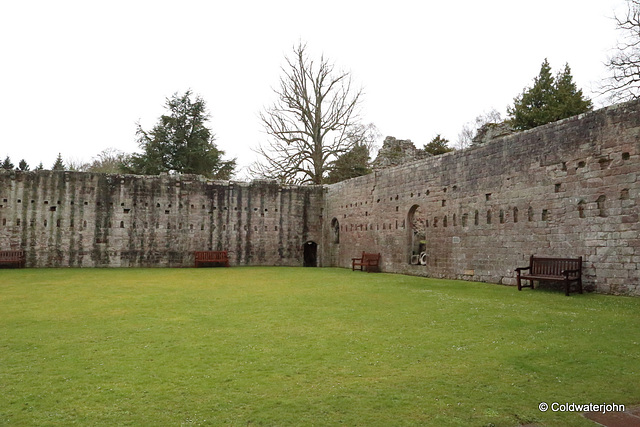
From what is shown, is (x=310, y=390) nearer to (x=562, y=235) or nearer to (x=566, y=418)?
(x=566, y=418)

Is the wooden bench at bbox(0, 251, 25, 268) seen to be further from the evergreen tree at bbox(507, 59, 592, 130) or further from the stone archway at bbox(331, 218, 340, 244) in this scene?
the evergreen tree at bbox(507, 59, 592, 130)

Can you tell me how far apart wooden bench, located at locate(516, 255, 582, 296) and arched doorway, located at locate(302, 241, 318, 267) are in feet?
42.4

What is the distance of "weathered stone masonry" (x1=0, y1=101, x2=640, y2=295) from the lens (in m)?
9.97

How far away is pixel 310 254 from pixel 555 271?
14223 millimetres

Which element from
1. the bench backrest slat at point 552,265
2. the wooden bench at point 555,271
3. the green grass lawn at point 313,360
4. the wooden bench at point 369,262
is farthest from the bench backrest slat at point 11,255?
the bench backrest slat at point 552,265

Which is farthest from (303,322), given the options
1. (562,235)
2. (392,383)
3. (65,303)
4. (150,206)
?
(150,206)

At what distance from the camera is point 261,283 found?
13039 mm

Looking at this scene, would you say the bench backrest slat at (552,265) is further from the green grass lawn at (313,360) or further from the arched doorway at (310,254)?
the arched doorway at (310,254)

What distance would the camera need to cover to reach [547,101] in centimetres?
2588

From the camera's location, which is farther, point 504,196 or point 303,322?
point 504,196

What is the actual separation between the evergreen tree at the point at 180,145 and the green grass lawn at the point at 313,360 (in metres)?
21.6

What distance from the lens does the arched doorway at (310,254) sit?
23.1 meters

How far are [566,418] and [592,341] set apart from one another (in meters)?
2.81

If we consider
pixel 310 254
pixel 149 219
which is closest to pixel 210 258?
pixel 149 219
